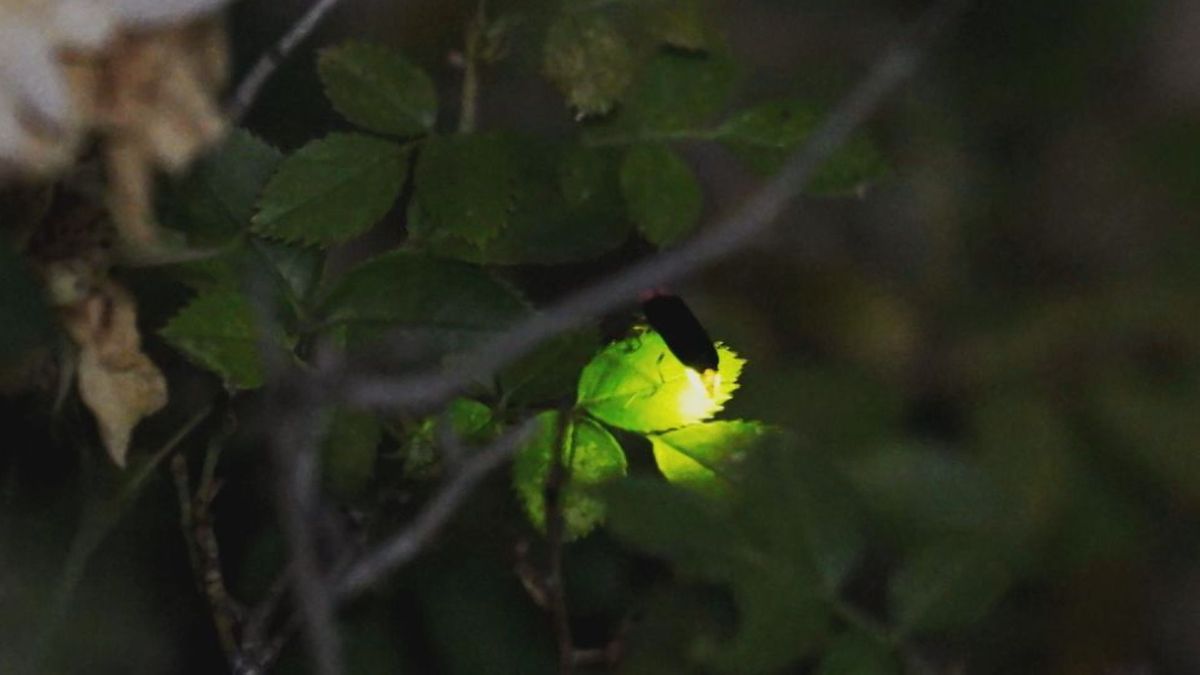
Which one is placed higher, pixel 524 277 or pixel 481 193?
pixel 481 193

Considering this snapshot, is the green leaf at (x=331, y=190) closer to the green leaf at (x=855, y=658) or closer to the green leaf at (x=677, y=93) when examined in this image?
the green leaf at (x=677, y=93)

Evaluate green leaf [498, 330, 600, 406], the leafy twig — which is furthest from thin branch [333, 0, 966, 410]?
the leafy twig

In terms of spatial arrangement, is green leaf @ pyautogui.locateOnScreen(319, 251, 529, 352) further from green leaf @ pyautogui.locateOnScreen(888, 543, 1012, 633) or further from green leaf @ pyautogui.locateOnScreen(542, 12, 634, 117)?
green leaf @ pyautogui.locateOnScreen(888, 543, 1012, 633)

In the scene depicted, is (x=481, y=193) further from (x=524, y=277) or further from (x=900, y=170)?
(x=900, y=170)

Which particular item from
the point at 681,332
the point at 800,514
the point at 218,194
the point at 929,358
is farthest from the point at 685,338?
the point at 929,358

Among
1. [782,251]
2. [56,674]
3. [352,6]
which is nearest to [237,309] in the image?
[56,674]

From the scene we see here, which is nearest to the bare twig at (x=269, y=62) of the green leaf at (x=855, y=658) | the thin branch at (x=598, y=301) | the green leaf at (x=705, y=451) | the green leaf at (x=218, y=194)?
the green leaf at (x=218, y=194)
